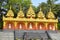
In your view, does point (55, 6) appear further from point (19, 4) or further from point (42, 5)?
point (19, 4)

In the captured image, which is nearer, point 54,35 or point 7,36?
point 7,36

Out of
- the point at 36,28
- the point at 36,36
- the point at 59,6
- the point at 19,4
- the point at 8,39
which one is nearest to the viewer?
the point at 8,39

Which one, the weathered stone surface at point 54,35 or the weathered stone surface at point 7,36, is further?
the weathered stone surface at point 54,35

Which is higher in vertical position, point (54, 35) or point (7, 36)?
point (7, 36)

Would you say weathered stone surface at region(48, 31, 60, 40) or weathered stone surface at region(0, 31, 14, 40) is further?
weathered stone surface at region(48, 31, 60, 40)

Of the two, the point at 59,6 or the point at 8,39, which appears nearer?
the point at 8,39

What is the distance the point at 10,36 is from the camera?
22.3m

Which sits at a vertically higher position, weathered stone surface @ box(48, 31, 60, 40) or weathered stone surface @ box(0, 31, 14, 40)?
weathered stone surface @ box(0, 31, 14, 40)

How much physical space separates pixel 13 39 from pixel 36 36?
2.70 meters

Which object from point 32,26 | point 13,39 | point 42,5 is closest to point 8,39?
point 13,39

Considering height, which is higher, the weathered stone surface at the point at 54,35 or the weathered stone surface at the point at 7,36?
the weathered stone surface at the point at 7,36

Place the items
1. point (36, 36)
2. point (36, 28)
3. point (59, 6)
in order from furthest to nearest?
point (59, 6)
point (36, 28)
point (36, 36)

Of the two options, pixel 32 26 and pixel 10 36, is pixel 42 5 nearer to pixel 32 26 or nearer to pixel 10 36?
pixel 32 26

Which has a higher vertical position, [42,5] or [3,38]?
[42,5]
